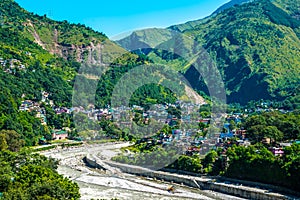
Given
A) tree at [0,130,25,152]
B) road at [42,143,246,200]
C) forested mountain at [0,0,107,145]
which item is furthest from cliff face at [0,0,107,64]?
road at [42,143,246,200]

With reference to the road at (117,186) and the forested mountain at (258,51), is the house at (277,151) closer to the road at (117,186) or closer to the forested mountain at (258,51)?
the road at (117,186)

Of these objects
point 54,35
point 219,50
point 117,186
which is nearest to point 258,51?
point 219,50

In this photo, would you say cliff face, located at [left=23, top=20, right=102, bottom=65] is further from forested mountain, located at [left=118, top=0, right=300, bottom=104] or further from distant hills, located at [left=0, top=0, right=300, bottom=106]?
forested mountain, located at [left=118, top=0, right=300, bottom=104]

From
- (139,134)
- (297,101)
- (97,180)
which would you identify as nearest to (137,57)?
(297,101)

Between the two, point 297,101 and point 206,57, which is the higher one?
point 206,57

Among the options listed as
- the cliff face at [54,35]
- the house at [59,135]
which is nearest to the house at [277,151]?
the house at [59,135]

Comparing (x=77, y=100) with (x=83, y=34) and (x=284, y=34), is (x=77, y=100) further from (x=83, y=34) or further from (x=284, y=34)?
(x=284, y=34)

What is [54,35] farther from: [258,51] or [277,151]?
[277,151]
